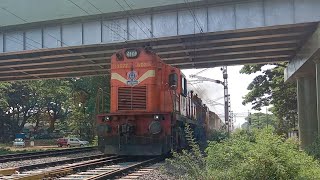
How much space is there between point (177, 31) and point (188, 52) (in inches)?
189

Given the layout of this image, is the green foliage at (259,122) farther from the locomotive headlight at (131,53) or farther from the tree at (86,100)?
the tree at (86,100)

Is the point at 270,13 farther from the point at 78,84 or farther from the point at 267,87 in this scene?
the point at 78,84

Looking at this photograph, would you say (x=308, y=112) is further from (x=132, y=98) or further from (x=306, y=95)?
(x=132, y=98)

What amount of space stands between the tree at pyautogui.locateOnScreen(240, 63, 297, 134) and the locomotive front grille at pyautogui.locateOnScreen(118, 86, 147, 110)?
2165cm

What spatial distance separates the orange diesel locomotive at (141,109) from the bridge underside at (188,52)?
15.7 feet

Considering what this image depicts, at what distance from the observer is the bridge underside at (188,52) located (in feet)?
65.2

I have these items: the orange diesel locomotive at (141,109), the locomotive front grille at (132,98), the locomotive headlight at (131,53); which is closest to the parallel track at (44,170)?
the orange diesel locomotive at (141,109)

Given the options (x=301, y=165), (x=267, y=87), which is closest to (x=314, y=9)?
(x=301, y=165)

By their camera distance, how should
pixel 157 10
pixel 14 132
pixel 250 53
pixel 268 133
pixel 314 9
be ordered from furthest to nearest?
1. pixel 14 132
2. pixel 250 53
3. pixel 157 10
4. pixel 314 9
5. pixel 268 133

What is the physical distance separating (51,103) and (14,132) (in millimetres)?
10490

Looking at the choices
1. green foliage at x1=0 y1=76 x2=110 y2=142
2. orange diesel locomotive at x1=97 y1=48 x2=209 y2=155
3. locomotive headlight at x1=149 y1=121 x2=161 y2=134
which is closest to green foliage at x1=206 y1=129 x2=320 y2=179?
locomotive headlight at x1=149 y1=121 x2=161 y2=134

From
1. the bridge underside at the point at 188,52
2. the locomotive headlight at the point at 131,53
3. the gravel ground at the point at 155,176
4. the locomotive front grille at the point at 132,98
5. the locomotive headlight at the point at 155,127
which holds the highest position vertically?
the bridge underside at the point at 188,52

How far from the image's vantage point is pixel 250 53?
24484mm

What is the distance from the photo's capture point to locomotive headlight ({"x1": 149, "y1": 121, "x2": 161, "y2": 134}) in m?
13.9
